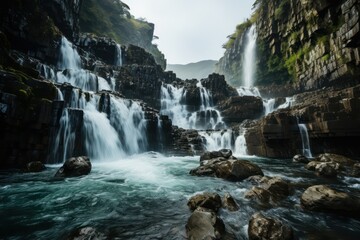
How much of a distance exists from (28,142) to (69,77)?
1872cm

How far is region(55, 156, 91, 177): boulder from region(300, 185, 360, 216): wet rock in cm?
1005

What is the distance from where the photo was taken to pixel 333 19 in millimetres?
29156

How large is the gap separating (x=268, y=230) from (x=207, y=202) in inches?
79.0

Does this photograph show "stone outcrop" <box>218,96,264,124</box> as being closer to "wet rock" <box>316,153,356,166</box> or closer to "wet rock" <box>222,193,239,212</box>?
"wet rock" <box>316,153,356,166</box>

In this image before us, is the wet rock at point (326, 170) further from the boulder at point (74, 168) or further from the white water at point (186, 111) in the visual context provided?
the white water at point (186, 111)

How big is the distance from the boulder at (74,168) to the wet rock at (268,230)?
30.1 ft

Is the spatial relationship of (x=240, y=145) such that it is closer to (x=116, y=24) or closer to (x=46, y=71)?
(x=46, y=71)

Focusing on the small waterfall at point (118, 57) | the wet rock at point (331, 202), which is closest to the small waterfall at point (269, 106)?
the small waterfall at point (118, 57)

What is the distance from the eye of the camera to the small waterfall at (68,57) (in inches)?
1260

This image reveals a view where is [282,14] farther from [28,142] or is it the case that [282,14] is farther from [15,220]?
[15,220]

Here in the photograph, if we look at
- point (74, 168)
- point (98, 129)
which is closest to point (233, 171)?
point (74, 168)

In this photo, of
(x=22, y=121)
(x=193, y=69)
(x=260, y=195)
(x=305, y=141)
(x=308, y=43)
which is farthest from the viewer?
(x=193, y=69)

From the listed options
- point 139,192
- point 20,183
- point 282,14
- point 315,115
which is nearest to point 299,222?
point 139,192

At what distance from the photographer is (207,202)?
6012 millimetres
